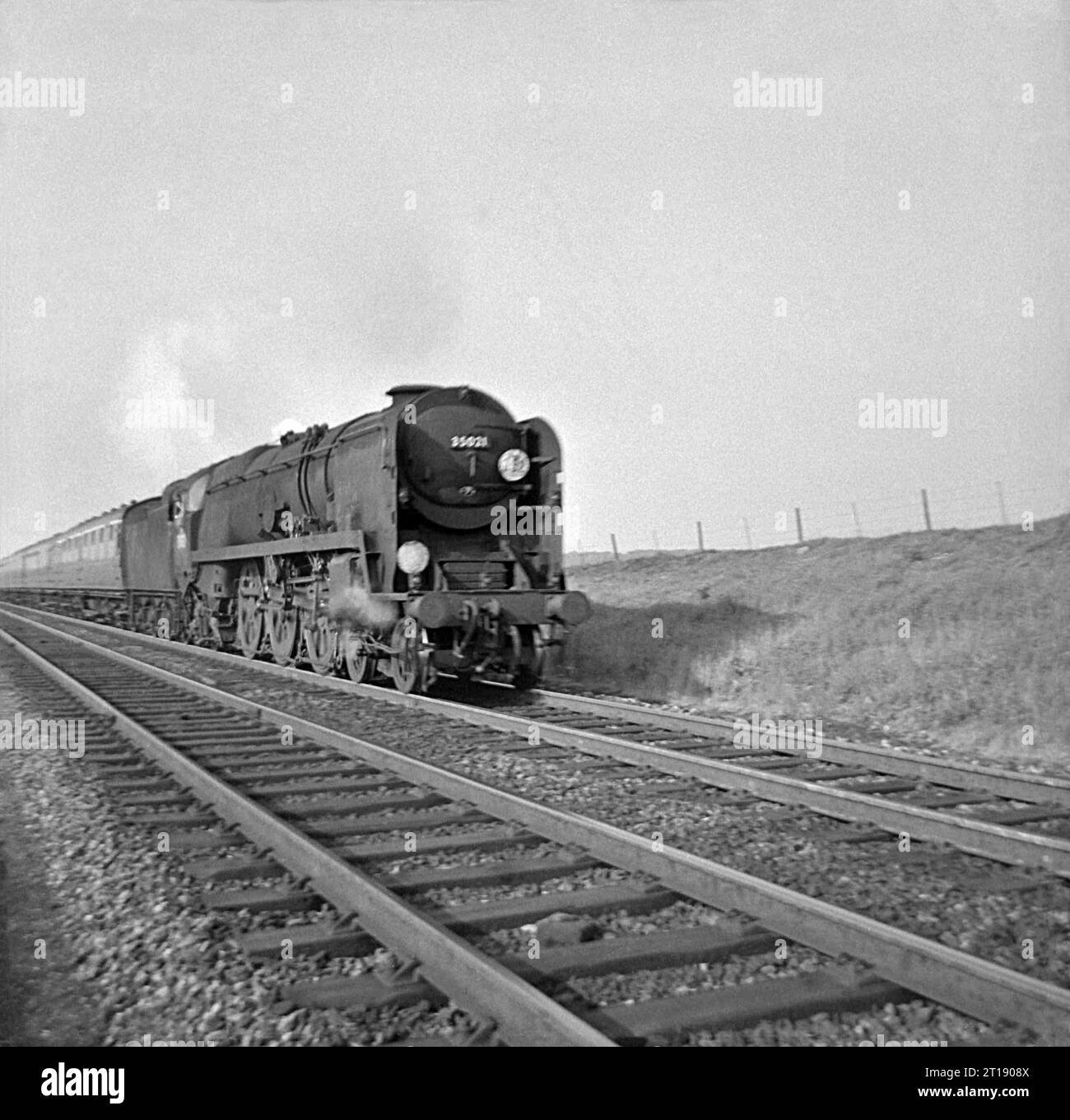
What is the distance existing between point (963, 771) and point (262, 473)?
1136 centimetres

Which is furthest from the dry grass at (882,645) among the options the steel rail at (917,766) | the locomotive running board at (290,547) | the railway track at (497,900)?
the railway track at (497,900)

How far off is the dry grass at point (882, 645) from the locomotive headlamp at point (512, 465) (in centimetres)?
287

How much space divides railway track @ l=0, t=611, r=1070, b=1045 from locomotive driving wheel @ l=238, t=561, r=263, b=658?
7382 mm

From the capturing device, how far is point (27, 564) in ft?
164

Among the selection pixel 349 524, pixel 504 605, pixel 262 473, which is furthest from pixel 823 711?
pixel 262 473

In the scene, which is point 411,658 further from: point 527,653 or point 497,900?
point 497,900

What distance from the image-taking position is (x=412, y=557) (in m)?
11.2

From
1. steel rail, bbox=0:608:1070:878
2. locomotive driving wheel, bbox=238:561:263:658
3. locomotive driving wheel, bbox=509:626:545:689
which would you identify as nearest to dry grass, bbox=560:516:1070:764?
locomotive driving wheel, bbox=509:626:545:689

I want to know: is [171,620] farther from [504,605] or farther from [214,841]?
[214,841]

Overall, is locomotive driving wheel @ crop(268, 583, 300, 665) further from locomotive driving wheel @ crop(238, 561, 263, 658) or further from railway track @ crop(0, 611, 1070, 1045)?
railway track @ crop(0, 611, 1070, 1045)

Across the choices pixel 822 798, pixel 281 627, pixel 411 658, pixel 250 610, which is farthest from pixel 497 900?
pixel 250 610

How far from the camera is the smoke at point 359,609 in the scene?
1121cm

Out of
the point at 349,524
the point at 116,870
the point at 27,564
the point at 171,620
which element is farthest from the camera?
the point at 27,564

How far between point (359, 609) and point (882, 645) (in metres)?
6.18
